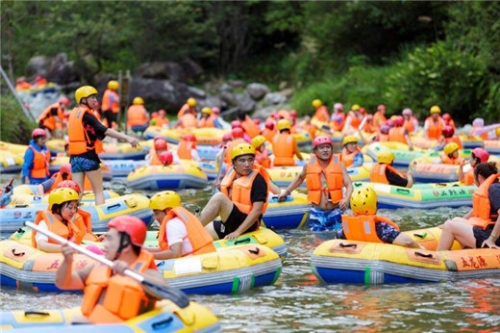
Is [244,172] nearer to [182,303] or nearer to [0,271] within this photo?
[0,271]

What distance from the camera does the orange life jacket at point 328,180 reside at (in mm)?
12344

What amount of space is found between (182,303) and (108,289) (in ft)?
1.81

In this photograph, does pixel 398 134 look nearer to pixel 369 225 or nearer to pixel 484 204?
pixel 484 204

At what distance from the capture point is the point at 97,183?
12.0m

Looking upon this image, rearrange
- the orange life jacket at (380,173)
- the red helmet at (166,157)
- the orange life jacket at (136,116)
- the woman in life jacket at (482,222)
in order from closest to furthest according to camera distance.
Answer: the woman in life jacket at (482,222), the orange life jacket at (380,173), the red helmet at (166,157), the orange life jacket at (136,116)

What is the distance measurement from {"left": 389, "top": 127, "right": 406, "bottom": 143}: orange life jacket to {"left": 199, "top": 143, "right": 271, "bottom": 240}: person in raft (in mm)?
11965

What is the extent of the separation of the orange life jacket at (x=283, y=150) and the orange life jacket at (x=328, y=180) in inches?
176

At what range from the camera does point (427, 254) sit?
9430 millimetres

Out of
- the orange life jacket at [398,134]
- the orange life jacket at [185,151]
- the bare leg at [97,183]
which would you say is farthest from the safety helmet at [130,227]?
the orange life jacket at [398,134]

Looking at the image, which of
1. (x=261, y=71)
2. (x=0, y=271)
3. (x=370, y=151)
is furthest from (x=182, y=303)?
(x=261, y=71)

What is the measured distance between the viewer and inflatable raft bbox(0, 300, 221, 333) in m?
6.46

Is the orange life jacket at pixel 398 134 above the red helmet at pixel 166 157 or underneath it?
above

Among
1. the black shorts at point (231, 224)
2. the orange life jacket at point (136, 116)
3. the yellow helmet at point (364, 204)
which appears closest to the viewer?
the yellow helmet at point (364, 204)

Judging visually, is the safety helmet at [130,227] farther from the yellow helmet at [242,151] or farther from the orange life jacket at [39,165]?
the orange life jacket at [39,165]
